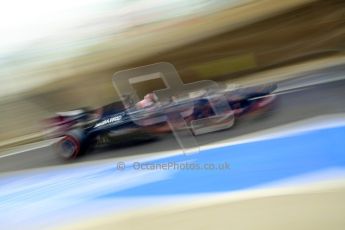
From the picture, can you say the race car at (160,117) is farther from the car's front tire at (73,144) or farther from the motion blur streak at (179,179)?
the motion blur streak at (179,179)

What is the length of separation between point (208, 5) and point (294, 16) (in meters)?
0.37

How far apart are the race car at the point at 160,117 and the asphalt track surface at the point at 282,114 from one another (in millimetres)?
30

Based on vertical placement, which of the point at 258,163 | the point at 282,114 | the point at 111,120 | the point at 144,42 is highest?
the point at 144,42

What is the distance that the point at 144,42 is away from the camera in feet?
4.80

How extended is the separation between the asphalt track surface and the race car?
0.03 meters

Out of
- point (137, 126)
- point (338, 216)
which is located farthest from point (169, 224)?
point (338, 216)

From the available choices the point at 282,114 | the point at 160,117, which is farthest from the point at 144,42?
the point at 282,114

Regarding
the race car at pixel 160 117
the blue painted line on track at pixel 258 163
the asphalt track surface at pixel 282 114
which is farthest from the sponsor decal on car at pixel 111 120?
the blue painted line on track at pixel 258 163

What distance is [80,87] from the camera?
4.98ft

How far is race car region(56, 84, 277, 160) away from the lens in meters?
1.46

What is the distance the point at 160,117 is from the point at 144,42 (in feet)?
1.01

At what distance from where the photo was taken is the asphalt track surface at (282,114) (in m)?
1.43

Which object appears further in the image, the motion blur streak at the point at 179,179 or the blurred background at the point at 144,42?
the blurred background at the point at 144,42

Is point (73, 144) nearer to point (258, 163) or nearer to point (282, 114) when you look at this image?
point (258, 163)
